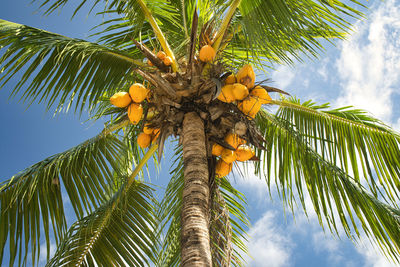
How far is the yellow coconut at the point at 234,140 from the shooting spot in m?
3.03

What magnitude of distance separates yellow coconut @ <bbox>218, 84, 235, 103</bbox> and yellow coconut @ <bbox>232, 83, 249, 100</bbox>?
49mm

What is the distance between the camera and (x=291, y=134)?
12.4ft

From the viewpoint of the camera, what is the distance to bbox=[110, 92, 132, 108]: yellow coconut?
287cm

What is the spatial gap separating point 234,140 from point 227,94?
393mm

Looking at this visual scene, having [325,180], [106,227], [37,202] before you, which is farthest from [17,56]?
[325,180]

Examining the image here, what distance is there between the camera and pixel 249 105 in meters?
2.89

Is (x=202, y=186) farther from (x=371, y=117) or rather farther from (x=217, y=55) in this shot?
(x=371, y=117)

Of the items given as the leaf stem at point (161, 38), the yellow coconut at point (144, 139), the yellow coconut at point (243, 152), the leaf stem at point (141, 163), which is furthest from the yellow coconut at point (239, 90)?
the leaf stem at point (141, 163)

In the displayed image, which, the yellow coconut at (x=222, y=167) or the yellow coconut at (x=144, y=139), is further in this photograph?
the yellow coconut at (x=144, y=139)

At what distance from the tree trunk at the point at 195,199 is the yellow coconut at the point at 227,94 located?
0.94ft

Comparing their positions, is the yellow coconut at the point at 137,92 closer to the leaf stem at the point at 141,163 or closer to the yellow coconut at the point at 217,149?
the yellow coconut at the point at 217,149

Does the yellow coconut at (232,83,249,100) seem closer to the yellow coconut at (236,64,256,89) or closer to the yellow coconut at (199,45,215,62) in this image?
the yellow coconut at (236,64,256,89)

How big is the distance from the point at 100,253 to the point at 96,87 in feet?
5.40

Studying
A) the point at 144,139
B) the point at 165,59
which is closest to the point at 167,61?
the point at 165,59
